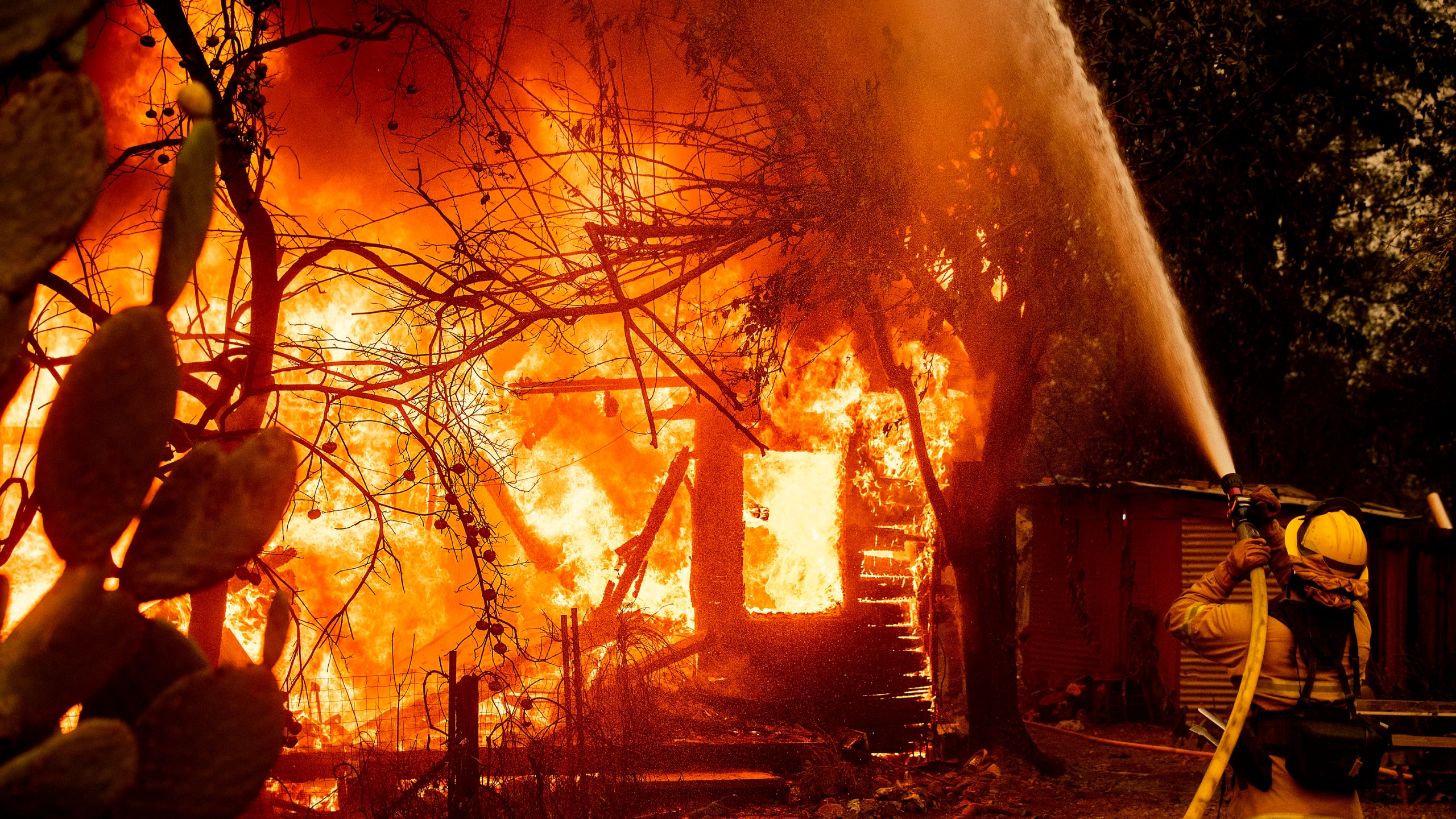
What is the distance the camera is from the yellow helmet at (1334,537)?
4.24m

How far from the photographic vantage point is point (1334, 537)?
427 cm

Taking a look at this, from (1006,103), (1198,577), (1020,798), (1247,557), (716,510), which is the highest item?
(1006,103)

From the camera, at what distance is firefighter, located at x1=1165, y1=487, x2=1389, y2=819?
400cm

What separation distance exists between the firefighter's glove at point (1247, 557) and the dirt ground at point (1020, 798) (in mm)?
4788

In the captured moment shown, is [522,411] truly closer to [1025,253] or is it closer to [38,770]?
[1025,253]

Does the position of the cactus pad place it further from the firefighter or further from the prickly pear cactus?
the firefighter

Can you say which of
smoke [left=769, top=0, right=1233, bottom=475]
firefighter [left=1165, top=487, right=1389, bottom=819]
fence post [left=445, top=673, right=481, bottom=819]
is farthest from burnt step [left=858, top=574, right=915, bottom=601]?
firefighter [left=1165, top=487, right=1389, bottom=819]

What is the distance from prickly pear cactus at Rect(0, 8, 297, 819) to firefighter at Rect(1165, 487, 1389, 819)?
377cm

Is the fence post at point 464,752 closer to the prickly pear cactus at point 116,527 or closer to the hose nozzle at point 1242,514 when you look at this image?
the hose nozzle at point 1242,514

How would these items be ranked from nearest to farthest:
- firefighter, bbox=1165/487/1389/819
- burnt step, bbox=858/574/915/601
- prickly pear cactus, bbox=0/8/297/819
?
prickly pear cactus, bbox=0/8/297/819
firefighter, bbox=1165/487/1389/819
burnt step, bbox=858/574/915/601

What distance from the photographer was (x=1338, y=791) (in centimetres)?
405

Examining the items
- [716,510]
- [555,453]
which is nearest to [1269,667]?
[716,510]

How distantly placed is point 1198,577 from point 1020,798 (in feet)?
24.0

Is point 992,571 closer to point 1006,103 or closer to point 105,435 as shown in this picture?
point 1006,103
